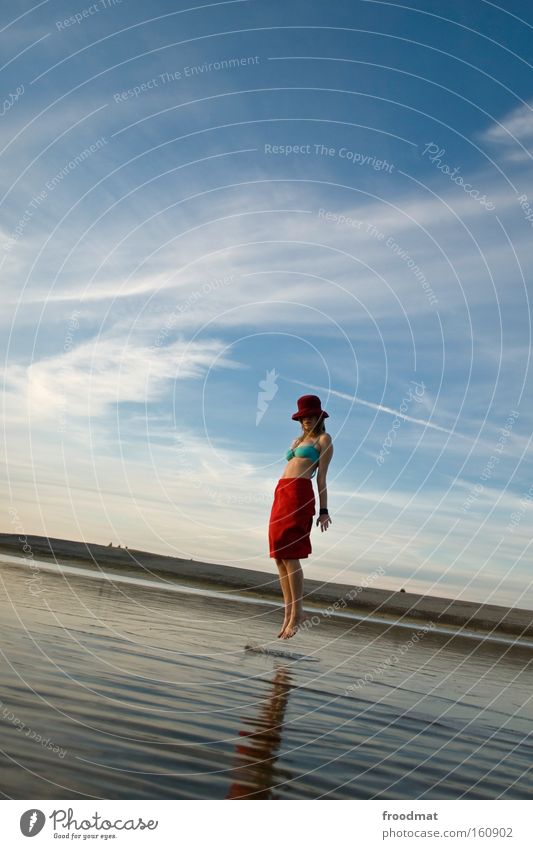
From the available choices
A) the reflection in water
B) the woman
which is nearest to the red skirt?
the woman

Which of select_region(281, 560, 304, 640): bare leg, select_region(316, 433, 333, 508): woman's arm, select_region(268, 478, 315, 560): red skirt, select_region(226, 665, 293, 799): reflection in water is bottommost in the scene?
select_region(226, 665, 293, 799): reflection in water

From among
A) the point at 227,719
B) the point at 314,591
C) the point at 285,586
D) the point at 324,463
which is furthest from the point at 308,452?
the point at 314,591

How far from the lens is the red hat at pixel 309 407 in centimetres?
1144

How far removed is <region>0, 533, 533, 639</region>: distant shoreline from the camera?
1310 inches

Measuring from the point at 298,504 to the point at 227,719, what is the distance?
5.00 meters

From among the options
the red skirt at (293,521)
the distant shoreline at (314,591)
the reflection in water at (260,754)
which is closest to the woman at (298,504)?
the red skirt at (293,521)

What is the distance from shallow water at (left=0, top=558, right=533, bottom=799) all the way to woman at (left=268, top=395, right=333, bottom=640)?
0.93 metres

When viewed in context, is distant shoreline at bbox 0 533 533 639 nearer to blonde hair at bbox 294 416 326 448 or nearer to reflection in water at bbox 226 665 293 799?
blonde hair at bbox 294 416 326 448

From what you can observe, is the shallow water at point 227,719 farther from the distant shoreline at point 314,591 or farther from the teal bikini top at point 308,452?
the distant shoreline at point 314,591

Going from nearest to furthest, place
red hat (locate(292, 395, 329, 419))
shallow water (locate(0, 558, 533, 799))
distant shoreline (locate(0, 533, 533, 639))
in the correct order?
shallow water (locate(0, 558, 533, 799))
red hat (locate(292, 395, 329, 419))
distant shoreline (locate(0, 533, 533, 639))

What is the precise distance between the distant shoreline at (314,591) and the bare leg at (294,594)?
19583mm

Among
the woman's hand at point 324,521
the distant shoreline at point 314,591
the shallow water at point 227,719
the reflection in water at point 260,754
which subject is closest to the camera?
the reflection in water at point 260,754

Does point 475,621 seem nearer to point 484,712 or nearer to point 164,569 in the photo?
point 164,569
